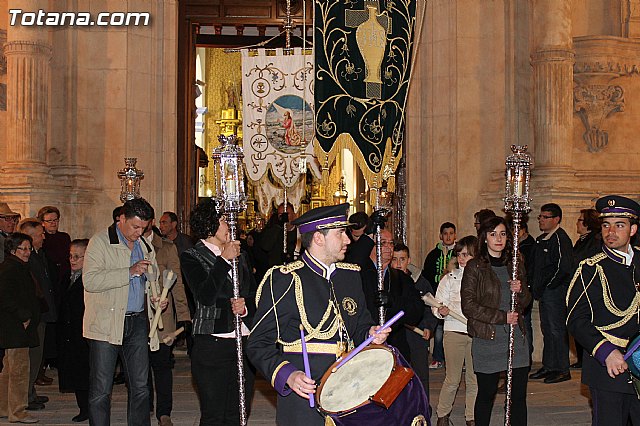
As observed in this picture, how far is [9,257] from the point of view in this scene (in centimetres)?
885

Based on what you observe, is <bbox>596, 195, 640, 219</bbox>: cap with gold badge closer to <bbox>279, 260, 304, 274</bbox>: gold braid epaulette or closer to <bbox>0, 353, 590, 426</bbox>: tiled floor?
<bbox>279, 260, 304, 274</bbox>: gold braid epaulette

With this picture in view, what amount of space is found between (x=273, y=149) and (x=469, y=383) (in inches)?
244

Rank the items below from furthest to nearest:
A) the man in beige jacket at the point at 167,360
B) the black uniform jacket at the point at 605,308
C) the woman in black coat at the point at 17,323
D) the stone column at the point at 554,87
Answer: the stone column at the point at 554,87 → the woman in black coat at the point at 17,323 → the man in beige jacket at the point at 167,360 → the black uniform jacket at the point at 605,308

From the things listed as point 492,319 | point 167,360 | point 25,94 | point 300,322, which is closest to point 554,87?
point 492,319

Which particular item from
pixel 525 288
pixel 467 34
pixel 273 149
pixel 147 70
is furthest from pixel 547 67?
pixel 525 288

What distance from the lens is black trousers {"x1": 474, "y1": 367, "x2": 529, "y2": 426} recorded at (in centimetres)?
735

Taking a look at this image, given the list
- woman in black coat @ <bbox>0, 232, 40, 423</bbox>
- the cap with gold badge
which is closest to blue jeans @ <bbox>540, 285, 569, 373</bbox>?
the cap with gold badge

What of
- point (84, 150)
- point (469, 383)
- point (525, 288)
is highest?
point (84, 150)

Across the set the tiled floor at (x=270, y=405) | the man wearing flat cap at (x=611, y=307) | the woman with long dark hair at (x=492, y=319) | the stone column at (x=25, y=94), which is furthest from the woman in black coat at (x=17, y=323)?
the man wearing flat cap at (x=611, y=307)

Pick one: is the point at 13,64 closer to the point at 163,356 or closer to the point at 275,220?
the point at 275,220

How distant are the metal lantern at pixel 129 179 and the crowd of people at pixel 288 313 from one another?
1.81 meters

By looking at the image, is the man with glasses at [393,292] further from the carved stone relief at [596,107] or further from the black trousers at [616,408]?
the carved stone relief at [596,107]

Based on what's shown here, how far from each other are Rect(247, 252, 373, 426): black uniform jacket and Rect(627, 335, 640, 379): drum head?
157 cm

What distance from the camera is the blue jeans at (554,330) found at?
11.5 meters
